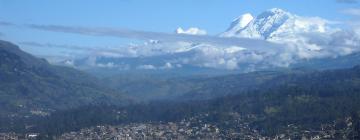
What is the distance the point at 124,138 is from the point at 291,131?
Result: 139 feet

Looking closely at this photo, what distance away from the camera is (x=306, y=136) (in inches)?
7047

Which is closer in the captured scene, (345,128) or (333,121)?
(345,128)

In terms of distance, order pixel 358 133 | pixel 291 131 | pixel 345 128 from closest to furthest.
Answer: pixel 358 133, pixel 345 128, pixel 291 131

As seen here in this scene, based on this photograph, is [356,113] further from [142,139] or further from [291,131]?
[142,139]

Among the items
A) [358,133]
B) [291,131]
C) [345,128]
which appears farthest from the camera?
[291,131]

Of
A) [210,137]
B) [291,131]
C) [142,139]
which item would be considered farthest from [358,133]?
[142,139]

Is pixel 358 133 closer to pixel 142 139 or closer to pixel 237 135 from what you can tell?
pixel 237 135

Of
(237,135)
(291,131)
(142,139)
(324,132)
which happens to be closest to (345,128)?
(324,132)

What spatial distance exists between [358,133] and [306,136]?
17000 millimetres

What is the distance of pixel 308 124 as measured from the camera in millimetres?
198000

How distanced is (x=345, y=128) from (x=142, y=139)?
50522mm

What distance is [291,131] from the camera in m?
191

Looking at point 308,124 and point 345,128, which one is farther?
point 308,124

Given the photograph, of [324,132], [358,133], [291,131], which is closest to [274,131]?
[291,131]
